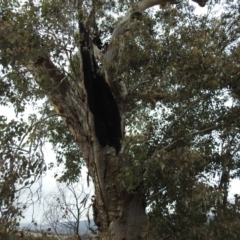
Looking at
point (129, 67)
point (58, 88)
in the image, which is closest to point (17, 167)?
point (58, 88)

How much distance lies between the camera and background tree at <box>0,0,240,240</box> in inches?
239

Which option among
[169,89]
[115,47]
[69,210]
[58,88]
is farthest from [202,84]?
[69,210]

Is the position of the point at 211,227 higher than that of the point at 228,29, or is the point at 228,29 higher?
the point at 228,29

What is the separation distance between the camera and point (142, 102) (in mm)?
8297

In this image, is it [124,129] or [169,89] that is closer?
[169,89]

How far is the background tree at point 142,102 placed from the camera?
608cm

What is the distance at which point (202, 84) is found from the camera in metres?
6.48

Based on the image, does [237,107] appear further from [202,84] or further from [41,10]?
[41,10]

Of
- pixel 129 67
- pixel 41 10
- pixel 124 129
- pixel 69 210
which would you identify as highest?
pixel 41 10

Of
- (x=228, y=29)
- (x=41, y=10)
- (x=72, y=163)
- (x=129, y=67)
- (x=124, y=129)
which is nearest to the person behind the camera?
(x=41, y=10)

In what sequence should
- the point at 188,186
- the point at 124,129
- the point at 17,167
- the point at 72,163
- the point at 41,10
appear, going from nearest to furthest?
the point at 17,167
the point at 188,186
the point at 41,10
the point at 124,129
the point at 72,163

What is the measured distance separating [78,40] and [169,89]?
5.62ft

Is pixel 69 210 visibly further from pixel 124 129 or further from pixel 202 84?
pixel 202 84

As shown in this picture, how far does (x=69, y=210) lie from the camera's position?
1071cm
